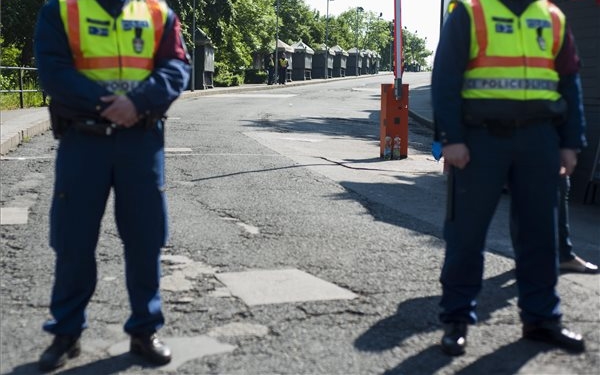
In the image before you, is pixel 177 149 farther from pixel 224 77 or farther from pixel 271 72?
pixel 271 72

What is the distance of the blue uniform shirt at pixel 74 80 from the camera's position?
3549 mm

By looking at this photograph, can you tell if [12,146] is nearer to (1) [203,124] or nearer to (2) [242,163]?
(2) [242,163]

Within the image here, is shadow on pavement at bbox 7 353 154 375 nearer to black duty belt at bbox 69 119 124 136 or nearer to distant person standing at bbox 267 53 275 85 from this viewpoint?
black duty belt at bbox 69 119 124 136

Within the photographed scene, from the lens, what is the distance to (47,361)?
3.64m

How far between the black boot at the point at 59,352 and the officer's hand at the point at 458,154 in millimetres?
1843

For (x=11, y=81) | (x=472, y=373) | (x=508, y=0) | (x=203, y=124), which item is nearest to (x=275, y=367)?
(x=472, y=373)

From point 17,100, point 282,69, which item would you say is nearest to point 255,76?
point 282,69

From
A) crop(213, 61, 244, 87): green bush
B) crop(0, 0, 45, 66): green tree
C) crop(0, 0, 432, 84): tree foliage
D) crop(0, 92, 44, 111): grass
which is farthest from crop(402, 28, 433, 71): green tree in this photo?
crop(0, 92, 44, 111): grass

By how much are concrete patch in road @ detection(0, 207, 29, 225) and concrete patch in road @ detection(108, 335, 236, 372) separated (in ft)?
10.8

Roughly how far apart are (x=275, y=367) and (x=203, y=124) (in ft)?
47.8

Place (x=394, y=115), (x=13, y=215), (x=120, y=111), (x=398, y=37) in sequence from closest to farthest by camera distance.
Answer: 1. (x=120, y=111)
2. (x=13, y=215)
3. (x=398, y=37)
4. (x=394, y=115)

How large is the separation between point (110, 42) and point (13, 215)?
3999 mm

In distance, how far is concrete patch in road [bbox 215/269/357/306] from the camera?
188 inches

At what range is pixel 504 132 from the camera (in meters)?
3.83
